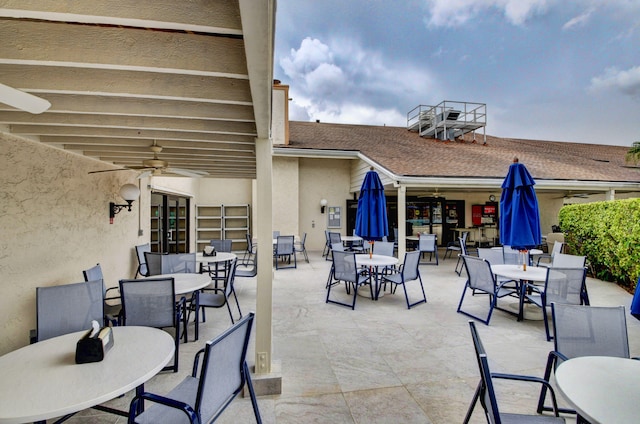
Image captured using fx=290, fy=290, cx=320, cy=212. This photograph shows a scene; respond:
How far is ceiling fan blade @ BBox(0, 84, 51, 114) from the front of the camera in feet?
4.38

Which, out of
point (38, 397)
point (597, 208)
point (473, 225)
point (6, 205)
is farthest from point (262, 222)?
point (473, 225)

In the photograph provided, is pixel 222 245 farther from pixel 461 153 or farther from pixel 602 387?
pixel 461 153

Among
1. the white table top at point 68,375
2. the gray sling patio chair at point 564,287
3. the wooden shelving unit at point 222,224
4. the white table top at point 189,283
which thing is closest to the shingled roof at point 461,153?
the wooden shelving unit at point 222,224

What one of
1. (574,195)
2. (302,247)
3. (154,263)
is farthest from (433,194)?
(154,263)

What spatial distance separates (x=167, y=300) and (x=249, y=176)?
11.3 feet

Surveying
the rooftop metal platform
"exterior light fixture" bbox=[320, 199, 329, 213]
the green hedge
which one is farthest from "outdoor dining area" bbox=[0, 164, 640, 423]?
the rooftop metal platform

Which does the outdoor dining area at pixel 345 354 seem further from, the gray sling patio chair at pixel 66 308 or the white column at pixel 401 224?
the white column at pixel 401 224

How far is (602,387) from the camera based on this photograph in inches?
59.4

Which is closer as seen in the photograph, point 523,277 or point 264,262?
point 264,262

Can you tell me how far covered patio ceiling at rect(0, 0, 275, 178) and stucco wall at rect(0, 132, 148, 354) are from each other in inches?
17.5

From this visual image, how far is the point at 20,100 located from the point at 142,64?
590 mm

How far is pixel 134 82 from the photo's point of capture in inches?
77.0

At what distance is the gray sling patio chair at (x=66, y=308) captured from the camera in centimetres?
248

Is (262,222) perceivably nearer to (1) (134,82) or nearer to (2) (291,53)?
(1) (134,82)
